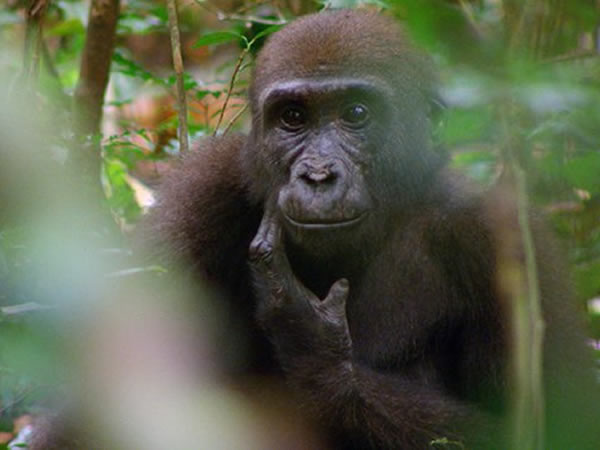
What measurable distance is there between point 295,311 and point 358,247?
1.29 feet

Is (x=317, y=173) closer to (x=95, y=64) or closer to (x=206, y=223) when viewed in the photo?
(x=206, y=223)

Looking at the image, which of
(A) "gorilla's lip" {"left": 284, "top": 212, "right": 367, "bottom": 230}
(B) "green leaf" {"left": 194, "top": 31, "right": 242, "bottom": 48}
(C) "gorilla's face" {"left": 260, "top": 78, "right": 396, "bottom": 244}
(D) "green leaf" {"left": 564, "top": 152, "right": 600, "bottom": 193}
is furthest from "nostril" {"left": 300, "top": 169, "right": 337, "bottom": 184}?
(B) "green leaf" {"left": 194, "top": 31, "right": 242, "bottom": 48}

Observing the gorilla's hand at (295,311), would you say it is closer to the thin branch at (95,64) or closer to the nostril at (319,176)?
the nostril at (319,176)

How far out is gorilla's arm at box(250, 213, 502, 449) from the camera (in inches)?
141

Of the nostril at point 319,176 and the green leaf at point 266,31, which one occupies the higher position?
the green leaf at point 266,31

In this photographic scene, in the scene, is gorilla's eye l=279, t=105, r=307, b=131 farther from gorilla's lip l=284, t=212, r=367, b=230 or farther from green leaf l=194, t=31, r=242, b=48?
green leaf l=194, t=31, r=242, b=48

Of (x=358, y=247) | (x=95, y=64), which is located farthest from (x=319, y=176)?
(x=95, y=64)

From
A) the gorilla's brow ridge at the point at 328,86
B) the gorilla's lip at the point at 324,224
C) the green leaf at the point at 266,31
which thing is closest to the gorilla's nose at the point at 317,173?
the gorilla's lip at the point at 324,224

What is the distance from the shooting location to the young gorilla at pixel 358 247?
3615 millimetres

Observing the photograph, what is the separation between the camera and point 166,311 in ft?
11.8

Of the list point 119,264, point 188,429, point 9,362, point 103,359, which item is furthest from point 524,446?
point 119,264

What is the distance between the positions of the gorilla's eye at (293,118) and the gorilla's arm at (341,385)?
529mm

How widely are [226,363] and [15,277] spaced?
173 centimetres

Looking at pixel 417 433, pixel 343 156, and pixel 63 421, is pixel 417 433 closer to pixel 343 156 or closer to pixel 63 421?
pixel 343 156
